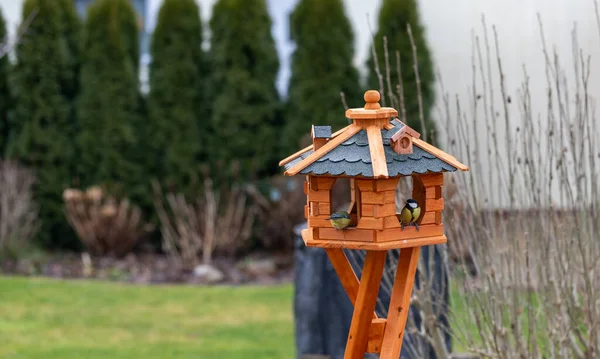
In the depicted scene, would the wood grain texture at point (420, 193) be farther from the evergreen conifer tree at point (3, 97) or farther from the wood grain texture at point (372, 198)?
the evergreen conifer tree at point (3, 97)

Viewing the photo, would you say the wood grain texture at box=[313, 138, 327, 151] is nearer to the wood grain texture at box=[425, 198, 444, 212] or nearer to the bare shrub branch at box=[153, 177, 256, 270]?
the wood grain texture at box=[425, 198, 444, 212]

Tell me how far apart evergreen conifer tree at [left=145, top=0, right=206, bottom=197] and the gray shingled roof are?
6704 millimetres

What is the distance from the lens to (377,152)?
2.63 m

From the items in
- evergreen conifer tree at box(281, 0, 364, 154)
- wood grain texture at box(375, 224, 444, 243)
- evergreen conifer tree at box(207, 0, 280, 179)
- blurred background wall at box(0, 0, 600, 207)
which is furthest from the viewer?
evergreen conifer tree at box(207, 0, 280, 179)

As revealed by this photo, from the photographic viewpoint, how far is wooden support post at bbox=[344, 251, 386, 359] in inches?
111

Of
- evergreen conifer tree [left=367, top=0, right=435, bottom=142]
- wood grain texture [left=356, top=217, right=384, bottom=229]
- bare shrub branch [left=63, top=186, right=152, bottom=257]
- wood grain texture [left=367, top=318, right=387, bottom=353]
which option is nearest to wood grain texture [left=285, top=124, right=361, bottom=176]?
wood grain texture [left=356, top=217, right=384, bottom=229]

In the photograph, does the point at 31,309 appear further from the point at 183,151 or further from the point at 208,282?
the point at 183,151

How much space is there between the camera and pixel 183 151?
30.6 feet

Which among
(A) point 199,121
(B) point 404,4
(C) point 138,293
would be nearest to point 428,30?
(B) point 404,4

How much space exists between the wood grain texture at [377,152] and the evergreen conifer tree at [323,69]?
20.7 feet

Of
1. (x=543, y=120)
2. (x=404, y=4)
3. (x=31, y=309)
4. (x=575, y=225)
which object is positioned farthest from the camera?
(x=404, y=4)

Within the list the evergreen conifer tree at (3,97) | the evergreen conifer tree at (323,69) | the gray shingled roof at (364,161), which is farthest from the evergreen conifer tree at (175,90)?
the gray shingled roof at (364,161)

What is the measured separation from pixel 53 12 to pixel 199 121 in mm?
1890

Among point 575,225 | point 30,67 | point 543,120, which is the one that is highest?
point 30,67
